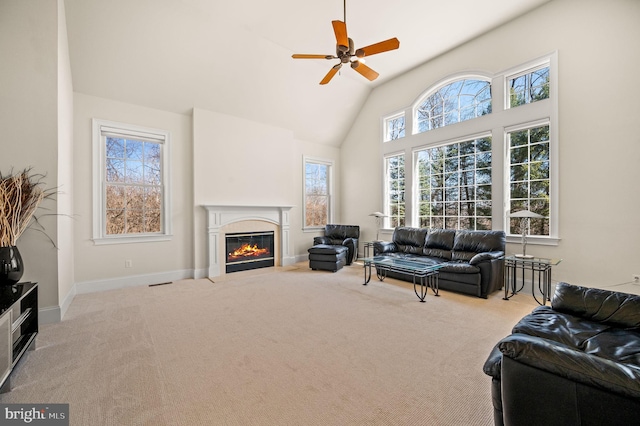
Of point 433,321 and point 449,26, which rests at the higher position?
point 449,26

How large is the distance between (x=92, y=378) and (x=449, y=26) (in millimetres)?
6338

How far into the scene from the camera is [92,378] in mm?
2020

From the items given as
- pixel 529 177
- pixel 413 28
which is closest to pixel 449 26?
pixel 413 28

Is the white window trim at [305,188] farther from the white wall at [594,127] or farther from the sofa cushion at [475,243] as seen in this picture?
the white wall at [594,127]

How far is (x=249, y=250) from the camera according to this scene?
589 centimetres

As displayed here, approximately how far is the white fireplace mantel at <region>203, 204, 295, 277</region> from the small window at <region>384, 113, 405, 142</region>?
2.96m

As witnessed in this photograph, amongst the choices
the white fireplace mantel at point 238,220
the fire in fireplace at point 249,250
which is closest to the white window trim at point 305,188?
the white fireplace mantel at point 238,220

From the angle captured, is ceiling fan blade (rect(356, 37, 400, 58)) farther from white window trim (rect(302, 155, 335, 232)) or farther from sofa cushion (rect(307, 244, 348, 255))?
white window trim (rect(302, 155, 335, 232))

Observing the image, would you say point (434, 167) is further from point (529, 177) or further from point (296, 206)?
point (296, 206)

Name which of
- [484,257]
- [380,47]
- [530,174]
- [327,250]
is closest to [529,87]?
[530,174]

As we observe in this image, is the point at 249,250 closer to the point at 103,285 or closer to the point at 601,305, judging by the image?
the point at 103,285

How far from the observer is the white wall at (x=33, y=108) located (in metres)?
2.84

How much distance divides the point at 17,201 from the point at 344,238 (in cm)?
547

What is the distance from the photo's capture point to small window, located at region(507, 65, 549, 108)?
417 cm
